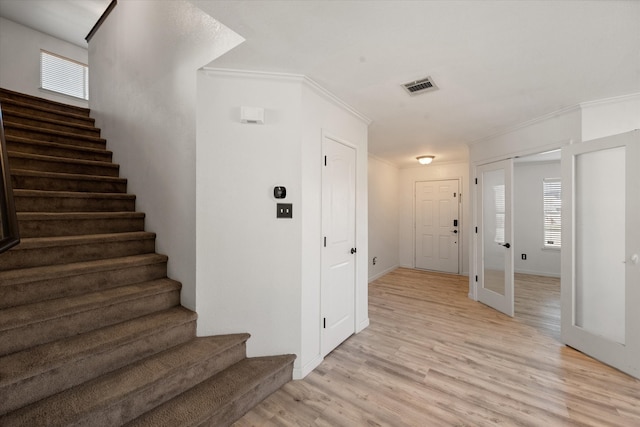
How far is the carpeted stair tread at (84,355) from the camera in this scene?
Result: 4.60ft

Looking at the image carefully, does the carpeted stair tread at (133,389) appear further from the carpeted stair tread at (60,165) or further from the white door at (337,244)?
the carpeted stair tread at (60,165)

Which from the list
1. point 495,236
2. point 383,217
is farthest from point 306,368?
point 383,217

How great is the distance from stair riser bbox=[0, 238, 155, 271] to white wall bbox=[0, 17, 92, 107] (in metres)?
3.37

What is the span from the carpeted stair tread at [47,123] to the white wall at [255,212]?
2534 mm

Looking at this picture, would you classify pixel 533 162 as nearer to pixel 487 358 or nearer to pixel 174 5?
pixel 487 358

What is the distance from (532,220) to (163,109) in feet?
23.3

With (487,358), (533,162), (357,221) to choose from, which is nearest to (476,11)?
(357,221)

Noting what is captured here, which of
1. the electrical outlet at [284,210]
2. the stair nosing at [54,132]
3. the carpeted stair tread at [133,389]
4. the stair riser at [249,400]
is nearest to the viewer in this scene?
the carpeted stair tread at [133,389]

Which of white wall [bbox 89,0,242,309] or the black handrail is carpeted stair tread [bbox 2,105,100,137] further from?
the black handrail

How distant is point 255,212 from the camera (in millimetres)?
2289

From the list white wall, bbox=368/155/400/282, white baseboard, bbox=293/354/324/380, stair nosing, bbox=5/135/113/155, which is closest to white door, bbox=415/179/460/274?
white wall, bbox=368/155/400/282

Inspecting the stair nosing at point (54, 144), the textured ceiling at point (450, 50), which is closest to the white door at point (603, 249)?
the textured ceiling at point (450, 50)

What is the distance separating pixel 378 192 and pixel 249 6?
4.55 m

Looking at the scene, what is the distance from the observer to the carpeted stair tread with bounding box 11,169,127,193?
248cm
